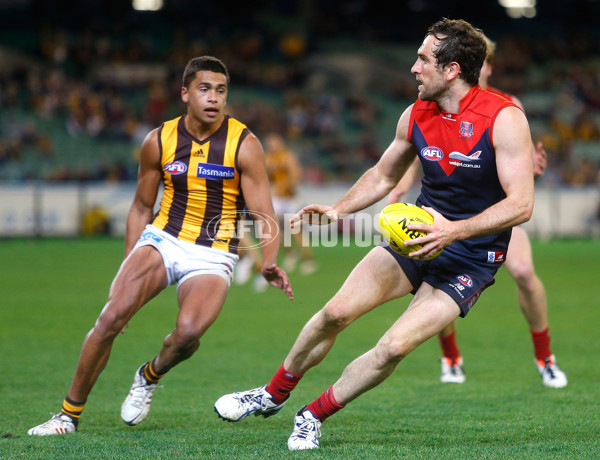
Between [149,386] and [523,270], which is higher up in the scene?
[523,270]

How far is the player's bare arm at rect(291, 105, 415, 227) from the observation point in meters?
4.90

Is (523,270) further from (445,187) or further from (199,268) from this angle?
(199,268)

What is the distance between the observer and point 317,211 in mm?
4852

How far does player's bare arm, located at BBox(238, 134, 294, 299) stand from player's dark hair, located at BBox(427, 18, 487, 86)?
1488mm

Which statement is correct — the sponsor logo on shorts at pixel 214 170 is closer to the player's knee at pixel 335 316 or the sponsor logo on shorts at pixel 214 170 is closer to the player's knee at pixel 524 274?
the player's knee at pixel 335 316

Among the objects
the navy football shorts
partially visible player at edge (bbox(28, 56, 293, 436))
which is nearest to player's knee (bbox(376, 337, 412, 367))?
the navy football shorts

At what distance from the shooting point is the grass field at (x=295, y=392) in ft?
15.5

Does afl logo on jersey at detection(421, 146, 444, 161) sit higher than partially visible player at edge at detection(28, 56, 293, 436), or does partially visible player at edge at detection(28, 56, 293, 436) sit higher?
afl logo on jersey at detection(421, 146, 444, 161)

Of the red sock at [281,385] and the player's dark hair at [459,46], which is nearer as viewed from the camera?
the player's dark hair at [459,46]

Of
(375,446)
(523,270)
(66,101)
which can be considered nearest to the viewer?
(375,446)

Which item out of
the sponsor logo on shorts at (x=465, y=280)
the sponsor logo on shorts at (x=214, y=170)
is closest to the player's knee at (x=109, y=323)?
the sponsor logo on shorts at (x=214, y=170)

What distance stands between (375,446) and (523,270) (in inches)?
93.5

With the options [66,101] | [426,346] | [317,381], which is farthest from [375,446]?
[66,101]

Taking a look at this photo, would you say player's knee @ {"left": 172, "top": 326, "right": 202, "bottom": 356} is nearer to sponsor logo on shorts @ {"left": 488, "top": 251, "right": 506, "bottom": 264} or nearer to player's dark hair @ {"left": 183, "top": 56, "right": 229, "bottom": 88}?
player's dark hair @ {"left": 183, "top": 56, "right": 229, "bottom": 88}
